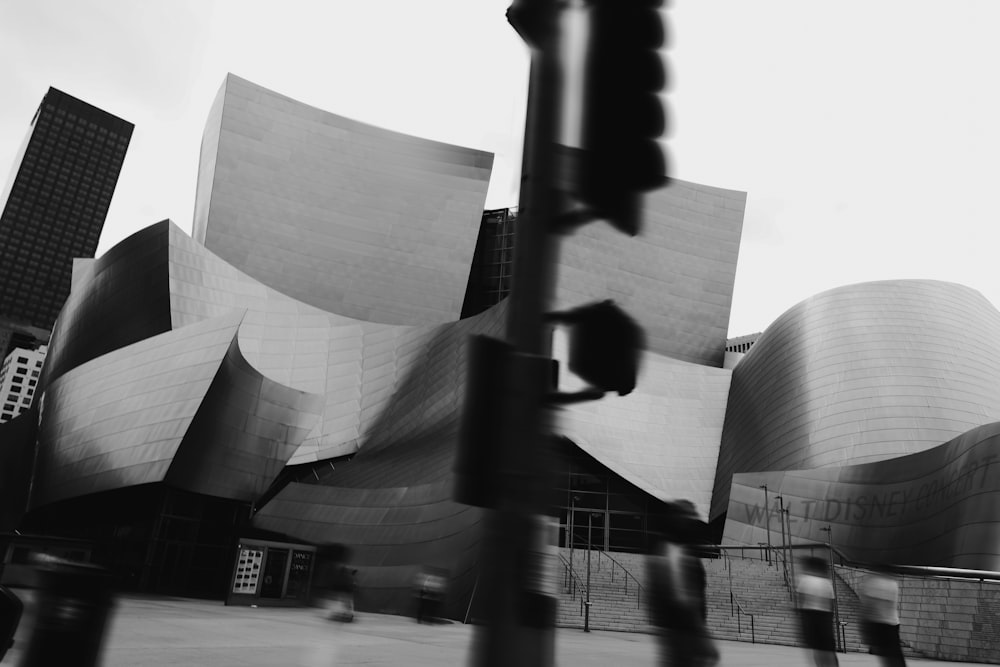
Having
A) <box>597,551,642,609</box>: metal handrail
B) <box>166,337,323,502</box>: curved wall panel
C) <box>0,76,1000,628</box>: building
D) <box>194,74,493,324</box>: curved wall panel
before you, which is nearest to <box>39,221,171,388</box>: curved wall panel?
<box>0,76,1000,628</box>: building

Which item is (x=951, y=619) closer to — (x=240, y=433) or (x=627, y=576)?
(x=627, y=576)

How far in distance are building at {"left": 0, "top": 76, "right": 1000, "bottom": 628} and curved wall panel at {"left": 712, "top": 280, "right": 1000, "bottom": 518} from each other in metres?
0.11

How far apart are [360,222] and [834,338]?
26.1 metres

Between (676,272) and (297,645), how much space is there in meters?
36.3

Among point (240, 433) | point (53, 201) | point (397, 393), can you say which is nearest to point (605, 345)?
point (240, 433)

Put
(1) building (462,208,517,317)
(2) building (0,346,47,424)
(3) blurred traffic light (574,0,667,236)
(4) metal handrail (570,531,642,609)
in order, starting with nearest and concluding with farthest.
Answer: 1. (3) blurred traffic light (574,0,667,236)
2. (4) metal handrail (570,531,642,609)
3. (1) building (462,208,517,317)
4. (2) building (0,346,47,424)

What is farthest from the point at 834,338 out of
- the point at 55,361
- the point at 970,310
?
the point at 55,361

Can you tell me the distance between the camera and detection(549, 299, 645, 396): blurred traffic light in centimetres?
233

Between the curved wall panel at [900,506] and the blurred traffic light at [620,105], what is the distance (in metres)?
20.1

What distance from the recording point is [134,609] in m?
13.4

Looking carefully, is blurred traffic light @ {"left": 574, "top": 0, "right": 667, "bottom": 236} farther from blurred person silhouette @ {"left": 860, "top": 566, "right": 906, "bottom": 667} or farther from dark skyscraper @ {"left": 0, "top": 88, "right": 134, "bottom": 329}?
dark skyscraper @ {"left": 0, "top": 88, "right": 134, "bottom": 329}

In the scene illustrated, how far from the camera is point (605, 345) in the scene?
2355 millimetres

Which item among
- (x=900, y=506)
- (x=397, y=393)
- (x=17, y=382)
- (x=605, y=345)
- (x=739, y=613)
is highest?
(x=17, y=382)

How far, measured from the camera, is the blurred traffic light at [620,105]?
2.29m
